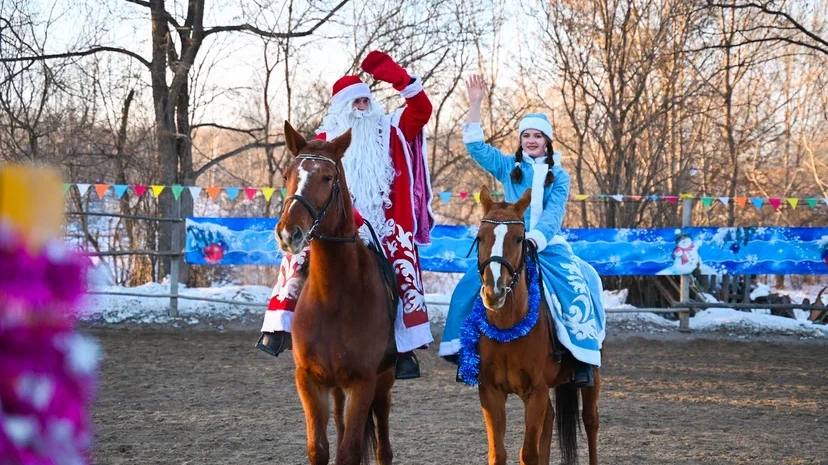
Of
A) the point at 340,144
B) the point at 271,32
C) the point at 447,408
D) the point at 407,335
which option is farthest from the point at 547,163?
the point at 271,32

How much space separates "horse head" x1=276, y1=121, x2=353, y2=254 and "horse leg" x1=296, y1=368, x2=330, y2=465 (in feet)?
2.62

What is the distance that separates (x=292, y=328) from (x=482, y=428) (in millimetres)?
2877

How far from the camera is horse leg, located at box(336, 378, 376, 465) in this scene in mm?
3865

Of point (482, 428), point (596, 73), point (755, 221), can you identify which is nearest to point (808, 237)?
point (596, 73)

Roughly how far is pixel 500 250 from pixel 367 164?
1164 millimetres

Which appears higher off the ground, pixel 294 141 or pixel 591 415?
pixel 294 141

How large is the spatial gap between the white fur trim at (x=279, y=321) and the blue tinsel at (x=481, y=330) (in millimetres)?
975

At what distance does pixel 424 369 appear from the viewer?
9.16 meters

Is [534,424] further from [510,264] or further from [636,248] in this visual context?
[636,248]

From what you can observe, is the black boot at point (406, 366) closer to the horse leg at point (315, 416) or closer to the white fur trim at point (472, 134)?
the horse leg at point (315, 416)

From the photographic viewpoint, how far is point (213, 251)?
38.4ft

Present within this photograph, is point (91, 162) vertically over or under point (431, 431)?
over

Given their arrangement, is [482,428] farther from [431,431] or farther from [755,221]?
[755,221]

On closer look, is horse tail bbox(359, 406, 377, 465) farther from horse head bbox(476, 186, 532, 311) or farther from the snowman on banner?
the snowman on banner
